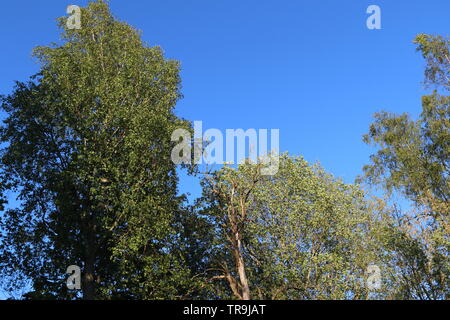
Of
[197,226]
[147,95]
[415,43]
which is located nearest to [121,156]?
[147,95]

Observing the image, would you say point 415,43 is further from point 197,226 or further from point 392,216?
point 197,226

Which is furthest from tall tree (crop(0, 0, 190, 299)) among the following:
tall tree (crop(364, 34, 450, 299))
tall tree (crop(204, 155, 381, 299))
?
tall tree (crop(364, 34, 450, 299))

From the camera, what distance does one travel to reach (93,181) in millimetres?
26219

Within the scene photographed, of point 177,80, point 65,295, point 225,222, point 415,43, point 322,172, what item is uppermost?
point 415,43

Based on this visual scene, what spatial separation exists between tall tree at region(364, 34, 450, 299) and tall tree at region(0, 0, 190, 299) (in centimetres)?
2214

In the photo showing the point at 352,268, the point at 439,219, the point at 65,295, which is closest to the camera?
the point at 65,295

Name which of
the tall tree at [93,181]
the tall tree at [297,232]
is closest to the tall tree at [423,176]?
the tall tree at [297,232]

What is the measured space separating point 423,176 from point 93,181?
3522cm

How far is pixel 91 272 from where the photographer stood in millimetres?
27578

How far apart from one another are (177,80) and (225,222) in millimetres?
15972

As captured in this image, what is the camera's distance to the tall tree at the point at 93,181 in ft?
85.5

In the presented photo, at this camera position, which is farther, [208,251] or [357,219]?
[357,219]

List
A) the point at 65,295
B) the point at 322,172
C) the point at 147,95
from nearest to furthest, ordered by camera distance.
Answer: the point at 65,295 < the point at 147,95 < the point at 322,172

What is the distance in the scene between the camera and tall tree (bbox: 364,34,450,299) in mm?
35719
